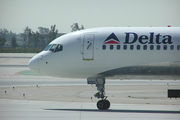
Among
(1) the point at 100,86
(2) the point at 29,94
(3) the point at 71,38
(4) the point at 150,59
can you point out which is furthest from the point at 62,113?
(2) the point at 29,94

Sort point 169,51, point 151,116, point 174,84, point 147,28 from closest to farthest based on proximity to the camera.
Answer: point 151,116
point 169,51
point 147,28
point 174,84

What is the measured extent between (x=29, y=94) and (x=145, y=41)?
14300mm

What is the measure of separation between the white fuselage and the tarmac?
2699mm

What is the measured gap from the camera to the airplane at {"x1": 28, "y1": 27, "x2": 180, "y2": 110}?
17.3 metres

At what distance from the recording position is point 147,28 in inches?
726

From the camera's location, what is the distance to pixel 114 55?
1758 centimetres

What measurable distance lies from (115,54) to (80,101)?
24.5 ft

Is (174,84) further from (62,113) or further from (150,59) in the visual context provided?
(62,113)

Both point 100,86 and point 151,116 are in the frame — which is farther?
point 100,86

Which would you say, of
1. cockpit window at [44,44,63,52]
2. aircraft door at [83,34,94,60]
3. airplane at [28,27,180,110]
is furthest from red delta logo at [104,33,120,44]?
cockpit window at [44,44,63,52]

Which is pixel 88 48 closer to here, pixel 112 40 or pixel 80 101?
pixel 112 40

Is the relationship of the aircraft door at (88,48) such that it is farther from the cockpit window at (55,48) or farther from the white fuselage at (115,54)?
the cockpit window at (55,48)

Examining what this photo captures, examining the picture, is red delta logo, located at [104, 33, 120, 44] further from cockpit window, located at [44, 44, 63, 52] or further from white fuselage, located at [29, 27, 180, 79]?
cockpit window, located at [44, 44, 63, 52]

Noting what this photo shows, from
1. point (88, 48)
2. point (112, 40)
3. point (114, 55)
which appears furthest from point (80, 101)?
point (112, 40)
